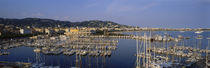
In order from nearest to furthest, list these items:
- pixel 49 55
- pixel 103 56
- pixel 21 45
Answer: pixel 103 56 < pixel 49 55 < pixel 21 45

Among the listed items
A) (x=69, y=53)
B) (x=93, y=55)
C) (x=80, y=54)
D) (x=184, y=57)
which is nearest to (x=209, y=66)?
(x=184, y=57)

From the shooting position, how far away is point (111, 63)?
13.4 metres

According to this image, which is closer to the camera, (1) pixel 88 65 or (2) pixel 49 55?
(1) pixel 88 65

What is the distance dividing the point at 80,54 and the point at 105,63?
3717 mm

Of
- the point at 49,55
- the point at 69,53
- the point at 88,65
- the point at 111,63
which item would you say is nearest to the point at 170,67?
the point at 111,63

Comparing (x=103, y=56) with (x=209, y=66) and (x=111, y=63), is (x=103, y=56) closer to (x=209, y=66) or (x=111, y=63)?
(x=111, y=63)

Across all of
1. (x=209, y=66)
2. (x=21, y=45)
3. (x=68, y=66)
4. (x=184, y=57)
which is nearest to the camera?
(x=209, y=66)

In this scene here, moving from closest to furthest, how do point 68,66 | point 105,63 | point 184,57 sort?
point 68,66 < point 105,63 < point 184,57

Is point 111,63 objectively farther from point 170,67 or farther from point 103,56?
point 170,67

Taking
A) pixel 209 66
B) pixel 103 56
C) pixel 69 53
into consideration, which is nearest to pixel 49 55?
pixel 69 53

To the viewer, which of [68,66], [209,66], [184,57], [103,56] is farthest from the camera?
[103,56]

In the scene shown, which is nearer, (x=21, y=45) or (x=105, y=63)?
(x=105, y=63)

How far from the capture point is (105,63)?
13.2 metres

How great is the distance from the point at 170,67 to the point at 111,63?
486 cm
